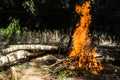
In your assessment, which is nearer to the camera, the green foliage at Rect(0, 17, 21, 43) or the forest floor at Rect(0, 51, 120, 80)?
the forest floor at Rect(0, 51, 120, 80)

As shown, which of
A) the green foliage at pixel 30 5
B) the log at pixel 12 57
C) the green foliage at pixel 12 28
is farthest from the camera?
the green foliage at pixel 12 28

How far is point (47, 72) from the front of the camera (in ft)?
29.3

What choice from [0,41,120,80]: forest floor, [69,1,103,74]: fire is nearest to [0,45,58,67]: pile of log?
[0,41,120,80]: forest floor

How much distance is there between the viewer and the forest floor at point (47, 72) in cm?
840

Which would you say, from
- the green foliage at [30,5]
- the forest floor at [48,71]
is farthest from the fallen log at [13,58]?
the green foliage at [30,5]

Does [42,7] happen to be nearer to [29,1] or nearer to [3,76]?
[29,1]

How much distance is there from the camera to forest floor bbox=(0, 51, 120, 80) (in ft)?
27.6

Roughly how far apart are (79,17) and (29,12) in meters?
2.28

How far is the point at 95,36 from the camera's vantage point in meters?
12.7

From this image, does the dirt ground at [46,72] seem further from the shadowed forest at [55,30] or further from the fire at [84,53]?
the fire at [84,53]

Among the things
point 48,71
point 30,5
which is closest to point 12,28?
point 30,5

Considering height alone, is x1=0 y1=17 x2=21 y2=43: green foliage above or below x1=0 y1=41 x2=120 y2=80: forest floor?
above

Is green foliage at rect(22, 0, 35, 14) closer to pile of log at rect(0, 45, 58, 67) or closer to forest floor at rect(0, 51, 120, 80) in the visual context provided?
pile of log at rect(0, 45, 58, 67)

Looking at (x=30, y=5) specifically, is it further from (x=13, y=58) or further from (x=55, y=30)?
(x=55, y=30)
